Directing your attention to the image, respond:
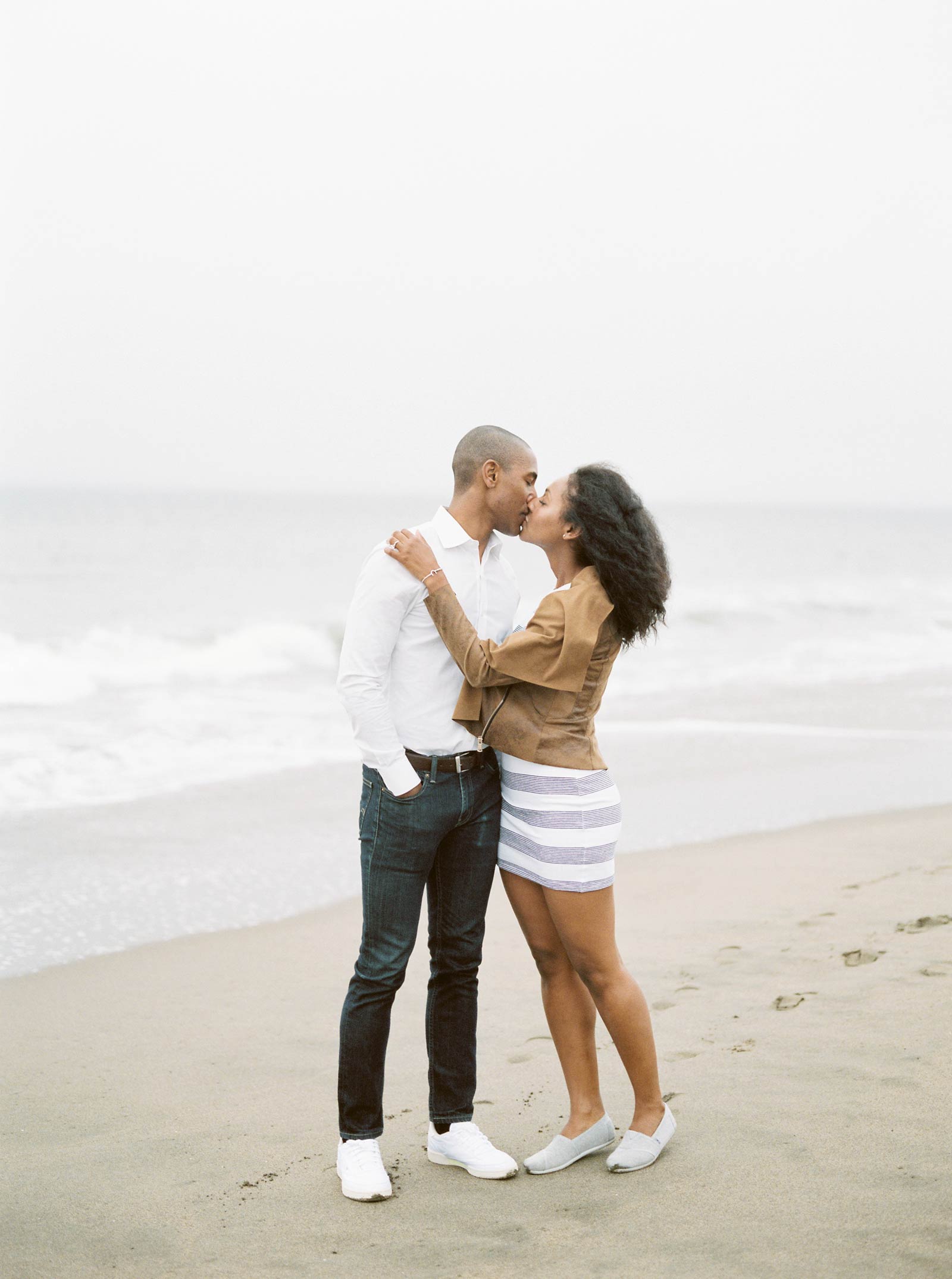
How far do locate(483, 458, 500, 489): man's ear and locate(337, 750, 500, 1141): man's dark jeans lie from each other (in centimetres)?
75

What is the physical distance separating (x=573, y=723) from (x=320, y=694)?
34.6ft

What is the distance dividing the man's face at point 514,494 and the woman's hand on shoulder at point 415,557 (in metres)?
0.25

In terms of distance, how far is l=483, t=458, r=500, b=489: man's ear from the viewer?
313cm

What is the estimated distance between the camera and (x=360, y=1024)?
3061 millimetres

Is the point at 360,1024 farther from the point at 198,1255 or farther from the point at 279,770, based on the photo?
the point at 279,770

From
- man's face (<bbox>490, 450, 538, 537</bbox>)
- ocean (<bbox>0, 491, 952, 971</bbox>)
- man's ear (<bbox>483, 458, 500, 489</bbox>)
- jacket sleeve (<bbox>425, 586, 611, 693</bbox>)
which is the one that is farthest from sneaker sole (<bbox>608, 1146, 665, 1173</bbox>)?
ocean (<bbox>0, 491, 952, 971</bbox>)

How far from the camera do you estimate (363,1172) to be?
9.91 feet

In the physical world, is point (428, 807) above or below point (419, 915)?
above

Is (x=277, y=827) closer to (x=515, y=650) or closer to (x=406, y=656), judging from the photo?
(x=406, y=656)

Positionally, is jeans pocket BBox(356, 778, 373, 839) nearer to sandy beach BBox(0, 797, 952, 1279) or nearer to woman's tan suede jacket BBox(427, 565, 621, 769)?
woman's tan suede jacket BBox(427, 565, 621, 769)

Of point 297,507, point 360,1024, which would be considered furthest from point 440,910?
point 297,507

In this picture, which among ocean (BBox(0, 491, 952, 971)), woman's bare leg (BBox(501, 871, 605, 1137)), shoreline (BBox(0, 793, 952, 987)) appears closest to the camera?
woman's bare leg (BBox(501, 871, 605, 1137))

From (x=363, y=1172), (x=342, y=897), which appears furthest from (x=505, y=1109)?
(x=342, y=897)

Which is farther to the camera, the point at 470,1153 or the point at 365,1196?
the point at 470,1153
